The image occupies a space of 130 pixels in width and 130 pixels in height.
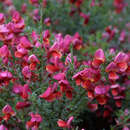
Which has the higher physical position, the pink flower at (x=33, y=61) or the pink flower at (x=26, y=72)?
the pink flower at (x=33, y=61)

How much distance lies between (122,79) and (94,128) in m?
0.44

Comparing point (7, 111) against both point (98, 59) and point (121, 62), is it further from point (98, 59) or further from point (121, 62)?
point (121, 62)

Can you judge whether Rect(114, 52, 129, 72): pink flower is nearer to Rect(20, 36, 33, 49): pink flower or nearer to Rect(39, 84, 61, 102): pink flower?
Rect(39, 84, 61, 102): pink flower

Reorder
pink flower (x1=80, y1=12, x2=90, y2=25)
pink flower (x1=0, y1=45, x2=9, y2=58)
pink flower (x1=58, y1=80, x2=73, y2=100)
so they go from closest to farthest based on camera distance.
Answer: pink flower (x1=58, y1=80, x2=73, y2=100)
pink flower (x1=0, y1=45, x2=9, y2=58)
pink flower (x1=80, y1=12, x2=90, y2=25)

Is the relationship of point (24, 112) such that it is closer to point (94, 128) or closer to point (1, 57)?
point (1, 57)

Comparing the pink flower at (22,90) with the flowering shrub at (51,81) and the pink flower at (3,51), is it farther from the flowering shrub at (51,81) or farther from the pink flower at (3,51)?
the pink flower at (3,51)

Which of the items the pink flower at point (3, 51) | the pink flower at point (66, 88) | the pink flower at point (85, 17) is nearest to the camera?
the pink flower at point (66, 88)

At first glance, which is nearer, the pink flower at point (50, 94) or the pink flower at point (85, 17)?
the pink flower at point (50, 94)

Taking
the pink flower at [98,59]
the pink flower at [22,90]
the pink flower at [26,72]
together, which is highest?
the pink flower at [98,59]

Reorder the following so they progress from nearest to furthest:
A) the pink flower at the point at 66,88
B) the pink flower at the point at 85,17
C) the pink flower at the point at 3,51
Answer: the pink flower at the point at 66,88 → the pink flower at the point at 3,51 → the pink flower at the point at 85,17

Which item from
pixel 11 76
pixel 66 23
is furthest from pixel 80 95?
pixel 66 23

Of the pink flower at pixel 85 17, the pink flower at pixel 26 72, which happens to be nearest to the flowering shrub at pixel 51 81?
the pink flower at pixel 26 72

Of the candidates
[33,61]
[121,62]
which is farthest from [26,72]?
[121,62]

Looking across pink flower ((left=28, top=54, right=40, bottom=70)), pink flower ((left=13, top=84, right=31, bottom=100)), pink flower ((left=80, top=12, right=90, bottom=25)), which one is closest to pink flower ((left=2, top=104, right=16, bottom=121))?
pink flower ((left=13, top=84, right=31, bottom=100))
